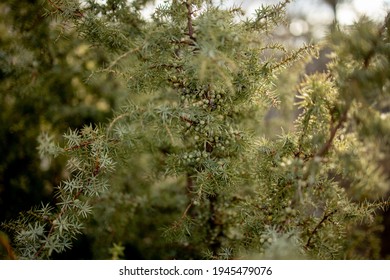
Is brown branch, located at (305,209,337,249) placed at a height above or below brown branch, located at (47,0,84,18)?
below

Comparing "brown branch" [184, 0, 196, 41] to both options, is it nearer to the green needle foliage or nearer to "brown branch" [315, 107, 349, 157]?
the green needle foliage

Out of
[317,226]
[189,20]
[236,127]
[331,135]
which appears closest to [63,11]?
[189,20]

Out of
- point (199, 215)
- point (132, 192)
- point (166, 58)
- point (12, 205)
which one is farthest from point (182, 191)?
point (166, 58)

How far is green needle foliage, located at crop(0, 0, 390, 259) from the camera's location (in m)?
0.70

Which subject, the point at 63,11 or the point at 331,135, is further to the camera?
the point at 63,11

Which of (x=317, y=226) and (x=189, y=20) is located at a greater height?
(x=189, y=20)

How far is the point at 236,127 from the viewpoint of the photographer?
0.93m

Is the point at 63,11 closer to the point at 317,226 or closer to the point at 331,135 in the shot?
the point at 331,135

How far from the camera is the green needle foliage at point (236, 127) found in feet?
2.29

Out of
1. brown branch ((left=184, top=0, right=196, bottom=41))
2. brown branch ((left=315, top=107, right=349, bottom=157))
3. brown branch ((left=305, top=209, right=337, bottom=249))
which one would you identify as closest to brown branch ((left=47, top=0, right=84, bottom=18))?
brown branch ((left=184, top=0, right=196, bottom=41))

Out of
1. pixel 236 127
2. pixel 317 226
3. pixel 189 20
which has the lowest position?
pixel 317 226

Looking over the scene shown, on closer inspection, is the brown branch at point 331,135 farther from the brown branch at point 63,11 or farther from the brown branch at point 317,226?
the brown branch at point 63,11
